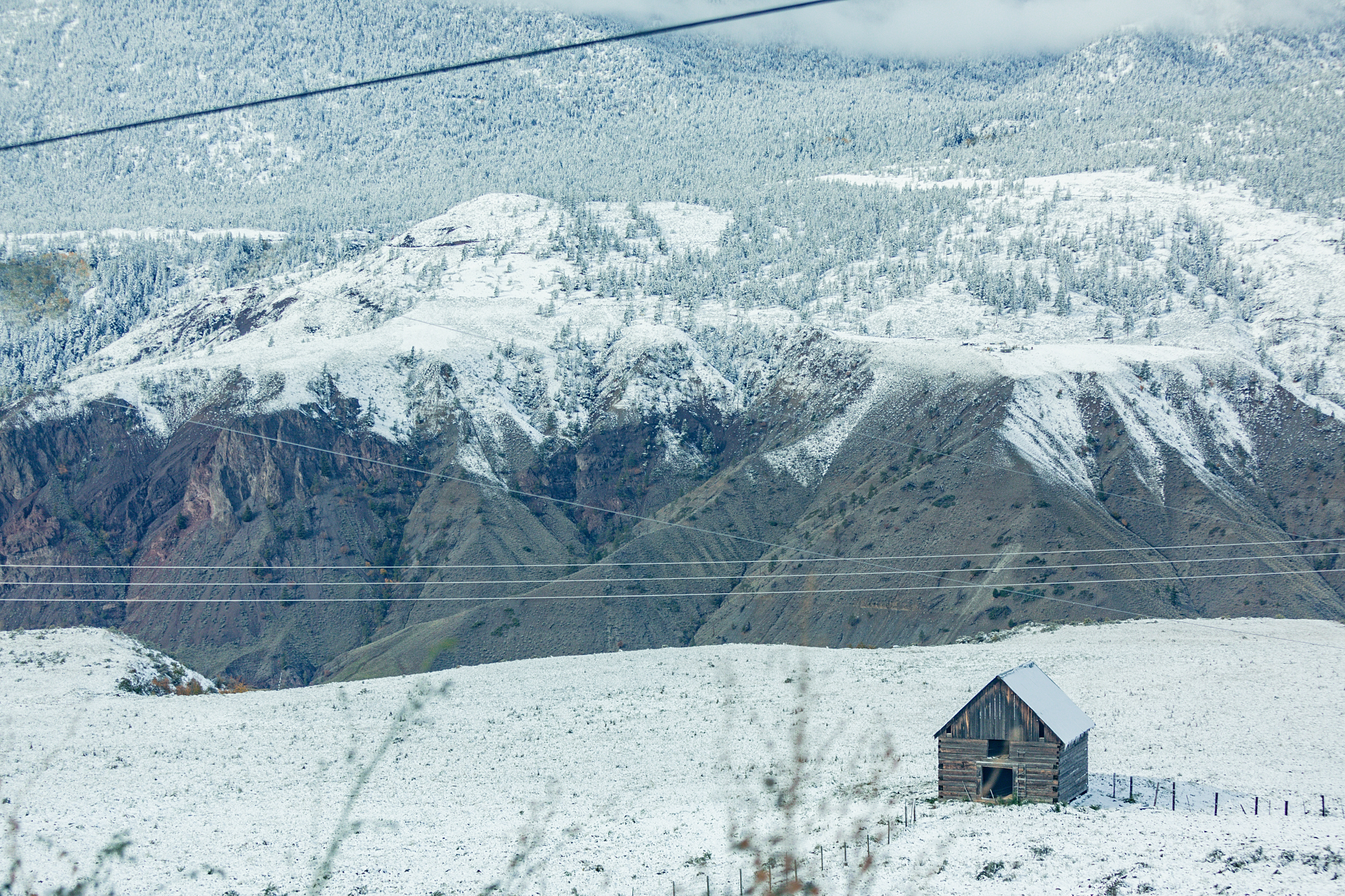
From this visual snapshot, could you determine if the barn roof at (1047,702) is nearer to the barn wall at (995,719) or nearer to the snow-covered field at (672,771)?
the barn wall at (995,719)

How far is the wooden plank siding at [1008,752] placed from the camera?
38562 mm

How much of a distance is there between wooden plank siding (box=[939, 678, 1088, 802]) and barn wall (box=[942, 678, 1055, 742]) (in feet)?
0.06

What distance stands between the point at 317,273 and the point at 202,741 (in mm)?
151732

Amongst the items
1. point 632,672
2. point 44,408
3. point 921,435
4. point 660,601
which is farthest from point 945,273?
point 632,672

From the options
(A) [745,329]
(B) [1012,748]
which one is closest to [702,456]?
(A) [745,329]

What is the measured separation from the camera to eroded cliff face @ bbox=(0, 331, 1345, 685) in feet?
331

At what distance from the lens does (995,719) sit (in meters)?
39.5

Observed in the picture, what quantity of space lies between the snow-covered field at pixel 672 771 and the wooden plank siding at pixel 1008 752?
3.79 ft

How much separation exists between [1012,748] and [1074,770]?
2.00 meters

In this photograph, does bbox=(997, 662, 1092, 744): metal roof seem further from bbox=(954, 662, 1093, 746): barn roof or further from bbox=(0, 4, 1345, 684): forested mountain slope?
bbox=(0, 4, 1345, 684): forested mountain slope

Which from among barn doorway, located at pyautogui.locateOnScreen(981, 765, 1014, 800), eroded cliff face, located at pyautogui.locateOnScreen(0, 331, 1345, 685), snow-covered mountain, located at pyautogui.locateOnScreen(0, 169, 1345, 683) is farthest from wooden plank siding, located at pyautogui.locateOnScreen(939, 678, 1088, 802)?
snow-covered mountain, located at pyautogui.locateOnScreen(0, 169, 1345, 683)

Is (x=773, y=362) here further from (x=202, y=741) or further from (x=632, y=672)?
(x=202, y=741)

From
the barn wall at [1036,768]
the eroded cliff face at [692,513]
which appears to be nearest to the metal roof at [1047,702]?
the barn wall at [1036,768]

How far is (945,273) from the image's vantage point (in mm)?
172500
